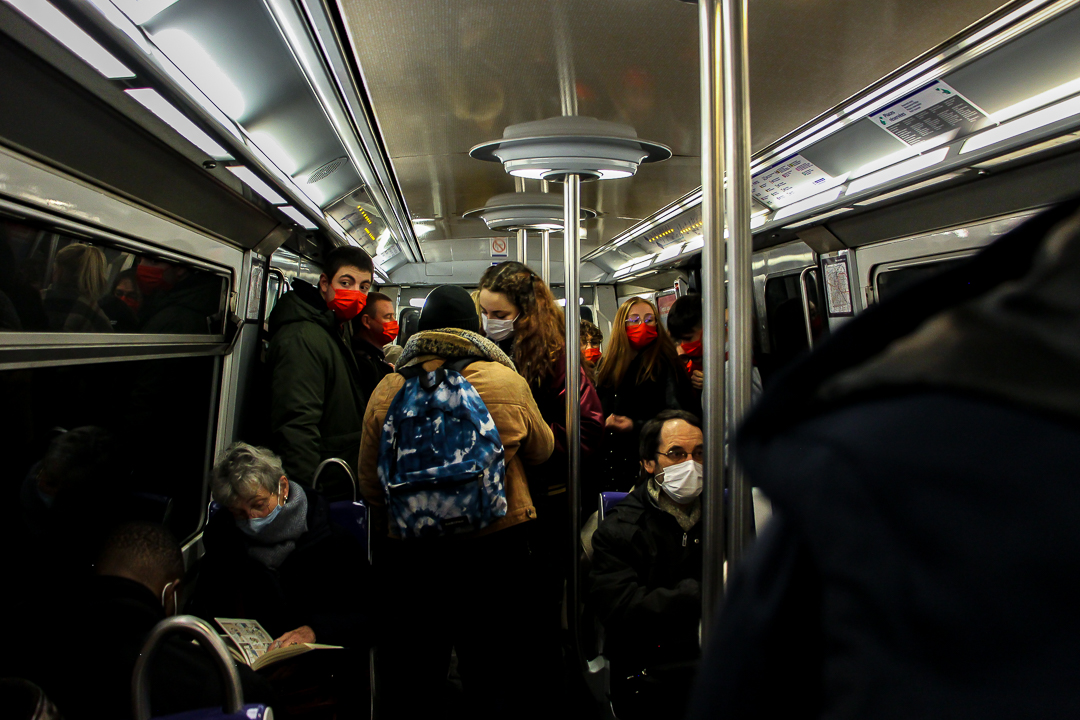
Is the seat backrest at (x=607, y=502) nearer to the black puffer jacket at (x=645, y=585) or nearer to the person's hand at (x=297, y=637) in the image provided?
the black puffer jacket at (x=645, y=585)

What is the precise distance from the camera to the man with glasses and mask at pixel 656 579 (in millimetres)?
2174

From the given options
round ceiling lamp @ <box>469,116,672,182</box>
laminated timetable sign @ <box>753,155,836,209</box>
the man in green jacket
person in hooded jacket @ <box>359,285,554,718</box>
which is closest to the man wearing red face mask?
the man in green jacket

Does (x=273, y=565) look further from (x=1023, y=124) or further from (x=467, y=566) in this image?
(x=1023, y=124)

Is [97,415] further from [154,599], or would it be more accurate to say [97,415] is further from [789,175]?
→ [789,175]

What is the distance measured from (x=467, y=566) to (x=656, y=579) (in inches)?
26.4

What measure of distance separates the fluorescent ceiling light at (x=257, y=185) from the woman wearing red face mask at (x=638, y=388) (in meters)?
1.94

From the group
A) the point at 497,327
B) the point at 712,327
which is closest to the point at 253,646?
the point at 497,327

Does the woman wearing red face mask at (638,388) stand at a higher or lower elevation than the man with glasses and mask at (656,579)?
higher

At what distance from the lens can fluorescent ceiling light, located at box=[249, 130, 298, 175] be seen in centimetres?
245

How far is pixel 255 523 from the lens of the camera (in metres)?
2.37

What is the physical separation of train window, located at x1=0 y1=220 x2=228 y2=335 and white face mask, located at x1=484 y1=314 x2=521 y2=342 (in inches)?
49.6

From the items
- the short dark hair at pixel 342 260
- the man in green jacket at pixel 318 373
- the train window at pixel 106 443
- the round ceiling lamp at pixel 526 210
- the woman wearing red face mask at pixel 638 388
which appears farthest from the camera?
the round ceiling lamp at pixel 526 210

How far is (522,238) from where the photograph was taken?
4895mm

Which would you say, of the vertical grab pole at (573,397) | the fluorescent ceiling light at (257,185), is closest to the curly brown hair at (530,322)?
the vertical grab pole at (573,397)
